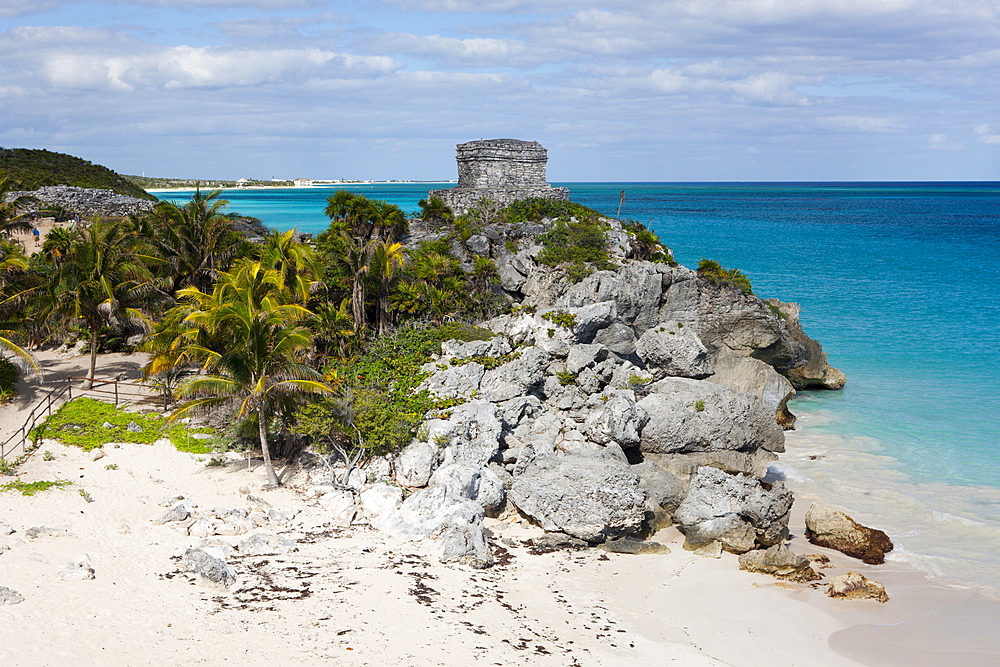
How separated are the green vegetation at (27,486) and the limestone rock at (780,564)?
13461 millimetres

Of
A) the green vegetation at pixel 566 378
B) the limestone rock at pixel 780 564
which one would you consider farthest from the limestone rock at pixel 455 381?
the limestone rock at pixel 780 564

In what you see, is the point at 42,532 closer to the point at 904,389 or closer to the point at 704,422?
the point at 704,422

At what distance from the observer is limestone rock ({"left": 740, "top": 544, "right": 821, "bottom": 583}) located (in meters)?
13.7

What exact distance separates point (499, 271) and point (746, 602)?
1553 cm

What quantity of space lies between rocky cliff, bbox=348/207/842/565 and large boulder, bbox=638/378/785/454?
35 mm

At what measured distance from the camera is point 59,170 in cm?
5700

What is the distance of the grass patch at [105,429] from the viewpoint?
16.6 m

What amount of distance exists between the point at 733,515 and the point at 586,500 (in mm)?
3004

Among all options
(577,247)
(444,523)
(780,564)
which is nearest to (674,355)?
(577,247)

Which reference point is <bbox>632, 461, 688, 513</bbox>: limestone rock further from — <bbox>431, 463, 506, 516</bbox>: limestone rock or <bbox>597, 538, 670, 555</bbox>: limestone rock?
<bbox>431, 463, 506, 516</bbox>: limestone rock

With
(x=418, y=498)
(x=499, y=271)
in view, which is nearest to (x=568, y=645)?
(x=418, y=498)

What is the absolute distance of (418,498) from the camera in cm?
1462

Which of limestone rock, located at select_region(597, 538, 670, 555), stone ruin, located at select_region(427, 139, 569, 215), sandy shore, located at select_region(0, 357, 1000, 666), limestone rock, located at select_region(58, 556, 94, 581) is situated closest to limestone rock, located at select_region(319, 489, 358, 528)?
sandy shore, located at select_region(0, 357, 1000, 666)

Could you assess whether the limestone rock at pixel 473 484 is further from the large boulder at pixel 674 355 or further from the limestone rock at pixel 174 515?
the large boulder at pixel 674 355
